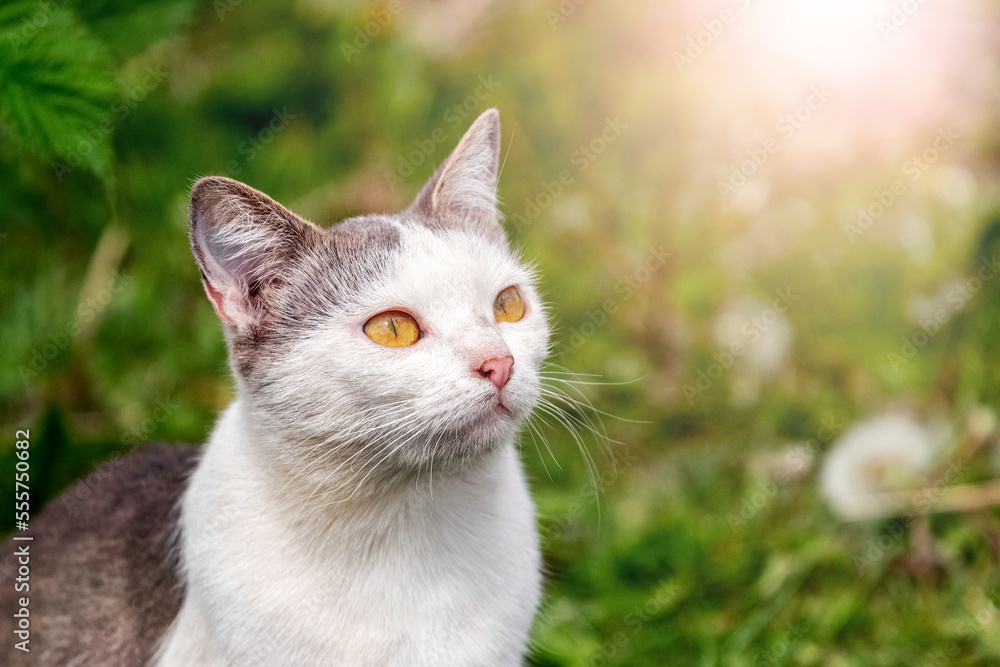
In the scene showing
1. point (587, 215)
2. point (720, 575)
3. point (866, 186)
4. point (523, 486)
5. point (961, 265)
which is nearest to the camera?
point (523, 486)

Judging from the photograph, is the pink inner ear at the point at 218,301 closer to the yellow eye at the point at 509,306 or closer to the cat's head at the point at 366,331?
the cat's head at the point at 366,331

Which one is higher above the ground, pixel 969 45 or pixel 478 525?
pixel 969 45

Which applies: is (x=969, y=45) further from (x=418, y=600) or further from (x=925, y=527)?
(x=418, y=600)

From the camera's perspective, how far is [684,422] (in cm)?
335

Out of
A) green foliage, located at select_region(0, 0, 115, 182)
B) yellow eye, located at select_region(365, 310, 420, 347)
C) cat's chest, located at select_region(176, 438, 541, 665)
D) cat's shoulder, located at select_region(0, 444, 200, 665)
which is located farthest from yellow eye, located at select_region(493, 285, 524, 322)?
green foliage, located at select_region(0, 0, 115, 182)

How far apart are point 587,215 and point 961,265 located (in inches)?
56.2

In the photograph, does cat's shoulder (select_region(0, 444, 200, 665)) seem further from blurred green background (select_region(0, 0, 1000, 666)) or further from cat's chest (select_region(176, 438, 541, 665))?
blurred green background (select_region(0, 0, 1000, 666))

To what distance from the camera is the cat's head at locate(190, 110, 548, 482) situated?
4.91 feet

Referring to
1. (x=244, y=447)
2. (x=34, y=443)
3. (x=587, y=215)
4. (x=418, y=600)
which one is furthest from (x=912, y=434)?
(x=34, y=443)

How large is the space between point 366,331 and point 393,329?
5 centimetres

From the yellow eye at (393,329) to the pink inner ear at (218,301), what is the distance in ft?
0.84

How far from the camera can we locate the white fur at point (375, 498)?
1.52 metres

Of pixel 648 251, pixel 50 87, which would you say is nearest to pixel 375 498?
pixel 50 87

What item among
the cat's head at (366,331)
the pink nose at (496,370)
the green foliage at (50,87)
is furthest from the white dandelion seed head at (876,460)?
the green foliage at (50,87)
